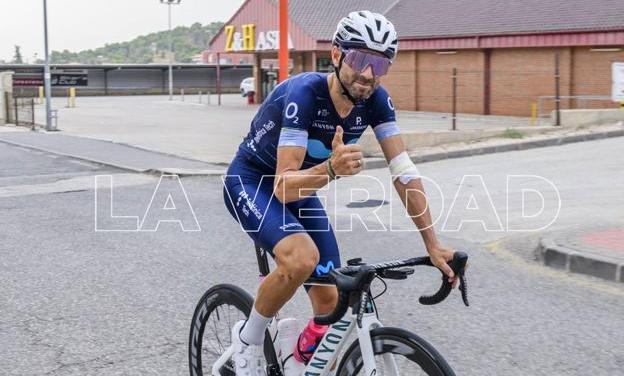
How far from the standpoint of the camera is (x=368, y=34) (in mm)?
3473

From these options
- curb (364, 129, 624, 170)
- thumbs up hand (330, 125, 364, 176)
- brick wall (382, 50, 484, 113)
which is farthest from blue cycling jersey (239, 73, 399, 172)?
brick wall (382, 50, 484, 113)

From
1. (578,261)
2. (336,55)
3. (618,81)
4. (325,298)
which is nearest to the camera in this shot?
(336,55)

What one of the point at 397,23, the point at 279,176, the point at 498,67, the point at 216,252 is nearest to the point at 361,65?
the point at 279,176

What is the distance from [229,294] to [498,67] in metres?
34.2

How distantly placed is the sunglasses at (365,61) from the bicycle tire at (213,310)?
1318 millimetres

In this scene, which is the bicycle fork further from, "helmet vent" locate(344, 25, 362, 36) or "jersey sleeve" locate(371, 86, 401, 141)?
"helmet vent" locate(344, 25, 362, 36)

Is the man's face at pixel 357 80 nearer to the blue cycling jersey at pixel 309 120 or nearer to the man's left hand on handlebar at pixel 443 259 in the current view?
the blue cycling jersey at pixel 309 120

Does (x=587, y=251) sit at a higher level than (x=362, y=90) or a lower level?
lower

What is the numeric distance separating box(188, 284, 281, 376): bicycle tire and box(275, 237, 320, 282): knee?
0.60 m

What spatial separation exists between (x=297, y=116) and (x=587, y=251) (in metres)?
5.28

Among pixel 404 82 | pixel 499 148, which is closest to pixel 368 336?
pixel 499 148

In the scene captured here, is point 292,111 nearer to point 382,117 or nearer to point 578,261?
point 382,117

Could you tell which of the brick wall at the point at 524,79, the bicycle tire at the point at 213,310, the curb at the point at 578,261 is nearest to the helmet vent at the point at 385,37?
the bicycle tire at the point at 213,310

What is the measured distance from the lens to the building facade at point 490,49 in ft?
107
